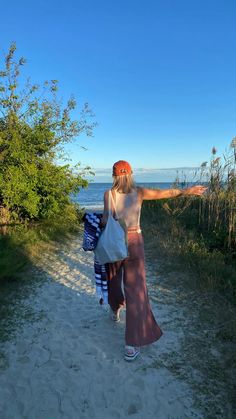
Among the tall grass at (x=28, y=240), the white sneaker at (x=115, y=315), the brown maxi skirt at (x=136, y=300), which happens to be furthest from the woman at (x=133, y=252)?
the tall grass at (x=28, y=240)

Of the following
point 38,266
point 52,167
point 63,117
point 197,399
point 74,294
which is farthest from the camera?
point 63,117

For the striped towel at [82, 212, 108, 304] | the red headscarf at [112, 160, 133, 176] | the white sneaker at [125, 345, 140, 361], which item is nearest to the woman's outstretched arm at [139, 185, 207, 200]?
the red headscarf at [112, 160, 133, 176]

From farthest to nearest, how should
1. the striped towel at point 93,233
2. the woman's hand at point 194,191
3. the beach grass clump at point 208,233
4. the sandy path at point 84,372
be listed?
the beach grass clump at point 208,233, the striped towel at point 93,233, the woman's hand at point 194,191, the sandy path at point 84,372

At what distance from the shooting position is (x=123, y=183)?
139 inches

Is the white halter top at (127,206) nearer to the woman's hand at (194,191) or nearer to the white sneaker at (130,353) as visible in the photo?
the woman's hand at (194,191)

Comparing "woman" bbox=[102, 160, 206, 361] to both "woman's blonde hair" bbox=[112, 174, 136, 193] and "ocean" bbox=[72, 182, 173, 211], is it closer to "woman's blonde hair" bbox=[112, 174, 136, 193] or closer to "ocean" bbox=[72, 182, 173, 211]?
"woman's blonde hair" bbox=[112, 174, 136, 193]

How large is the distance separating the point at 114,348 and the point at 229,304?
1794 mm

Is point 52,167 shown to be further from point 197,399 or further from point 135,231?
point 197,399

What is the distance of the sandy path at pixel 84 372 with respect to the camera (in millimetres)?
2869

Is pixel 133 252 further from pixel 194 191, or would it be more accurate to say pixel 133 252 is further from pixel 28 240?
pixel 28 240

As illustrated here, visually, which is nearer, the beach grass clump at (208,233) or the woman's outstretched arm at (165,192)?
the woman's outstretched arm at (165,192)

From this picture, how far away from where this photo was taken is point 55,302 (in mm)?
5117

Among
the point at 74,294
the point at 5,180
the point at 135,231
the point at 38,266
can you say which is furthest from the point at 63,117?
the point at 135,231

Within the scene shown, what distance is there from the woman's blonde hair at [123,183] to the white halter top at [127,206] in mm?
41
